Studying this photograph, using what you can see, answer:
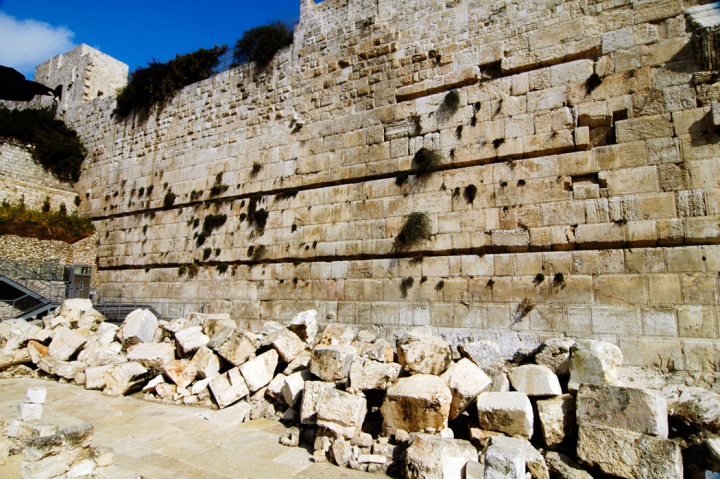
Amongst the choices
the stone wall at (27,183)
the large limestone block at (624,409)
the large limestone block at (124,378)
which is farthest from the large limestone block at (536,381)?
the stone wall at (27,183)

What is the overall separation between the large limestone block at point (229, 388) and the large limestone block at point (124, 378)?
58.6 inches

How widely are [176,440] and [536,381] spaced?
3932mm

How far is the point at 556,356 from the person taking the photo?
5535 mm

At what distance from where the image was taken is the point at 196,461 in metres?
4.66

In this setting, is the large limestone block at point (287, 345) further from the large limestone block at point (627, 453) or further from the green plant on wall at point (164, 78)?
the green plant on wall at point (164, 78)

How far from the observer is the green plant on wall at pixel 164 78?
1288cm

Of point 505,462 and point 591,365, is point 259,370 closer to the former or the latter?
point 505,462

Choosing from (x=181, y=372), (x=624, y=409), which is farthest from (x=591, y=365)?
(x=181, y=372)

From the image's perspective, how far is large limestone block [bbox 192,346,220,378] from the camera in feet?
22.3

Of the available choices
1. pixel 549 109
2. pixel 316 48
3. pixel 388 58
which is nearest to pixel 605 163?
pixel 549 109

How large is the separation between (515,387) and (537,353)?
864 mm

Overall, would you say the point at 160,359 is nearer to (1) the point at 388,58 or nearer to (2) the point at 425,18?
(1) the point at 388,58

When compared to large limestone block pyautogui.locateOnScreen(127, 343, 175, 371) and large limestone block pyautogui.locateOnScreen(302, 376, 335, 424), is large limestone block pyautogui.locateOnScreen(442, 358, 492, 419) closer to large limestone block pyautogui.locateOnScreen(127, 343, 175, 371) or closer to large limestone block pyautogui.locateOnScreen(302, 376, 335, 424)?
large limestone block pyautogui.locateOnScreen(302, 376, 335, 424)

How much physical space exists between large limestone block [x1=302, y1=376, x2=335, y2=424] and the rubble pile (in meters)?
0.01
